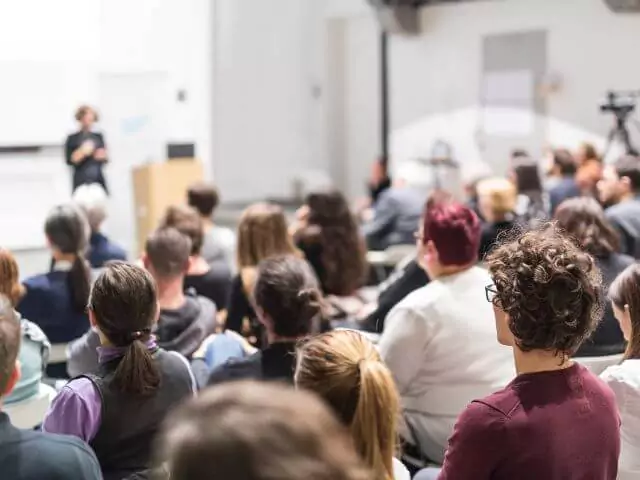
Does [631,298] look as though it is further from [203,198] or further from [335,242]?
[203,198]

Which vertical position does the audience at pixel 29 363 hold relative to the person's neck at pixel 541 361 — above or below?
below

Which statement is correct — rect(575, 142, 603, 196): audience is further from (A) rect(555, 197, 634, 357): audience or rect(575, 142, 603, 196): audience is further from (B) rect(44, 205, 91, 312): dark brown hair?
(B) rect(44, 205, 91, 312): dark brown hair

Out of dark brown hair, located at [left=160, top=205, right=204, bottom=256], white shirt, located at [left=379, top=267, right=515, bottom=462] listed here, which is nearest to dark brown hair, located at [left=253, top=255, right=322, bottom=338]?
white shirt, located at [left=379, top=267, right=515, bottom=462]

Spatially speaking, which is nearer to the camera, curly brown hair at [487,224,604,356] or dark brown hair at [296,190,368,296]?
curly brown hair at [487,224,604,356]

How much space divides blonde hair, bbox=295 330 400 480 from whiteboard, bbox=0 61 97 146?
7271 mm

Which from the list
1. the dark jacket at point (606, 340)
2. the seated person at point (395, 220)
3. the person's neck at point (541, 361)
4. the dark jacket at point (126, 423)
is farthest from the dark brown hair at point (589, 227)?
the seated person at point (395, 220)

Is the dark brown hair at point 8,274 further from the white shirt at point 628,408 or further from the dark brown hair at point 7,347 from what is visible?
the white shirt at point 628,408

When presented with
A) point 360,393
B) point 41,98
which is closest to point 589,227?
point 360,393

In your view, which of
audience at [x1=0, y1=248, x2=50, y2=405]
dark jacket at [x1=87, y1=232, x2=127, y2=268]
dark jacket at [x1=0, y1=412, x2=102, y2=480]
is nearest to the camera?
dark jacket at [x1=0, y1=412, x2=102, y2=480]

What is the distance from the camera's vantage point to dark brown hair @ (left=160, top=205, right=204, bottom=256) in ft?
15.9

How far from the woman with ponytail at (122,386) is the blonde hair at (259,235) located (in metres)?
1.89

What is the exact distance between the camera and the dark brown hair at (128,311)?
253cm

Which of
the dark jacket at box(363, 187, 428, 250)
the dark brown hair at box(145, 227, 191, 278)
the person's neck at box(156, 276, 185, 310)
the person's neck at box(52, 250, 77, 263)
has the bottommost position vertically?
the dark jacket at box(363, 187, 428, 250)

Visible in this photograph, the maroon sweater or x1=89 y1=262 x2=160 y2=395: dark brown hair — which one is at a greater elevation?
x1=89 y1=262 x2=160 y2=395: dark brown hair
